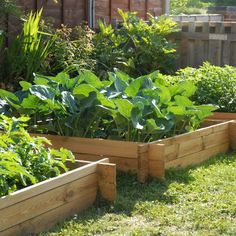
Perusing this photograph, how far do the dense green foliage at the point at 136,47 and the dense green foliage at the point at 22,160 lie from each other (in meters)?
4.82

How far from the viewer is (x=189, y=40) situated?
11562 millimetres

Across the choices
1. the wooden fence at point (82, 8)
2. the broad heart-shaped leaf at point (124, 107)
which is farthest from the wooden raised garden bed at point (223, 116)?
the wooden fence at point (82, 8)

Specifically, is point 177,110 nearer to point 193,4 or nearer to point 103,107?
point 103,107

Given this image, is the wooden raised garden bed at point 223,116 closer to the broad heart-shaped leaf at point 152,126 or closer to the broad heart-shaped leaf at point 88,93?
the broad heart-shaped leaf at point 152,126

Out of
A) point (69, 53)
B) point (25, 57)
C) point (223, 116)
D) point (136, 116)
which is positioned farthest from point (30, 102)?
point (69, 53)

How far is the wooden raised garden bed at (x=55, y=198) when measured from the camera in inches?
178

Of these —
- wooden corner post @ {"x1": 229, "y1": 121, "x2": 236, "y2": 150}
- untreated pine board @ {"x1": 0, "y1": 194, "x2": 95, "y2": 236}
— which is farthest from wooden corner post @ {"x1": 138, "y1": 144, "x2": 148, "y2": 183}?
wooden corner post @ {"x1": 229, "y1": 121, "x2": 236, "y2": 150}

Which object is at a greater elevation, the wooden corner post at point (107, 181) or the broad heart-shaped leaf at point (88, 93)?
the broad heart-shaped leaf at point (88, 93)

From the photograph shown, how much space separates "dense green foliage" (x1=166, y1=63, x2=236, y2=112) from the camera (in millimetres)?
8359

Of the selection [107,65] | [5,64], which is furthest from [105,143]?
[107,65]

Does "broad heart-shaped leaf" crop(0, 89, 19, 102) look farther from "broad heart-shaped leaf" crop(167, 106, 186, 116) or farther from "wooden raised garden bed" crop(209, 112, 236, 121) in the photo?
"wooden raised garden bed" crop(209, 112, 236, 121)

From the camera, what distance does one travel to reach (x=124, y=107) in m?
6.18

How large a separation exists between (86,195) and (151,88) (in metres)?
1.89

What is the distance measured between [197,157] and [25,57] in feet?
10.0
